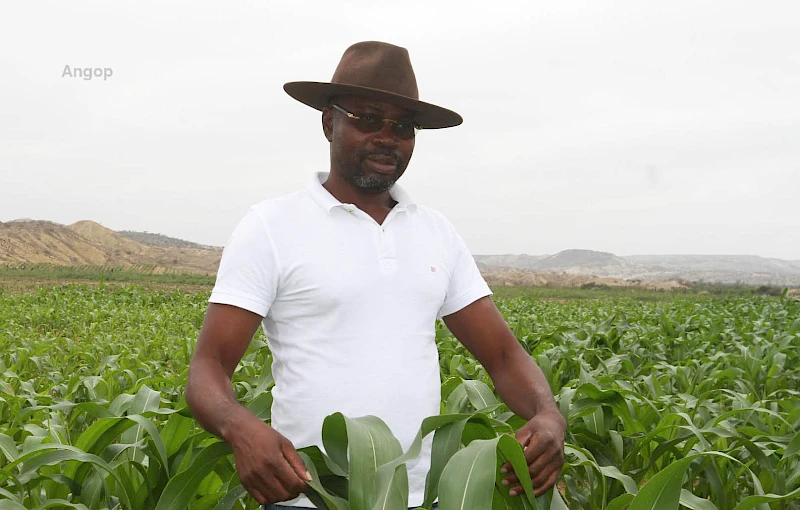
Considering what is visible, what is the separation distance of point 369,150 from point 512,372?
2.31 ft

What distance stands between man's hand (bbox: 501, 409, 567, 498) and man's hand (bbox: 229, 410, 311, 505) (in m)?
0.51

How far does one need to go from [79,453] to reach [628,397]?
8.63ft

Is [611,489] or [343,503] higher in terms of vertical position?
[343,503]

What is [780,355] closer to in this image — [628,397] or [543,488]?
[628,397]

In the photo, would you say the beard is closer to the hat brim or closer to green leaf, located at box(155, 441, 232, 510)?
the hat brim

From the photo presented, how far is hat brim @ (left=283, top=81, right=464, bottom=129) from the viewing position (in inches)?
73.7

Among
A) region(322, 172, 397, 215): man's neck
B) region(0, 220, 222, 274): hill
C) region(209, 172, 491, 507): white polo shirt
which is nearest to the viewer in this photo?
region(209, 172, 491, 507): white polo shirt

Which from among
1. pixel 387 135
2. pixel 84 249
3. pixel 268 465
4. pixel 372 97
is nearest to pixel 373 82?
pixel 372 97

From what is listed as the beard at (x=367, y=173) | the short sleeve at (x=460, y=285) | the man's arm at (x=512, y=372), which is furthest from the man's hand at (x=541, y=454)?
the beard at (x=367, y=173)

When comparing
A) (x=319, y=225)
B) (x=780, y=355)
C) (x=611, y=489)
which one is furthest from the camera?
(x=780, y=355)

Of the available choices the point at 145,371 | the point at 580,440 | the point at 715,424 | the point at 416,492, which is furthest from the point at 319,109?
the point at 145,371

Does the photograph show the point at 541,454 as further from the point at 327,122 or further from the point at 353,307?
the point at 327,122

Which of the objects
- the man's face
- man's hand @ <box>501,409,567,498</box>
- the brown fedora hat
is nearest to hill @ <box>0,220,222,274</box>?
the brown fedora hat

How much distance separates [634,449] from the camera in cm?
304
